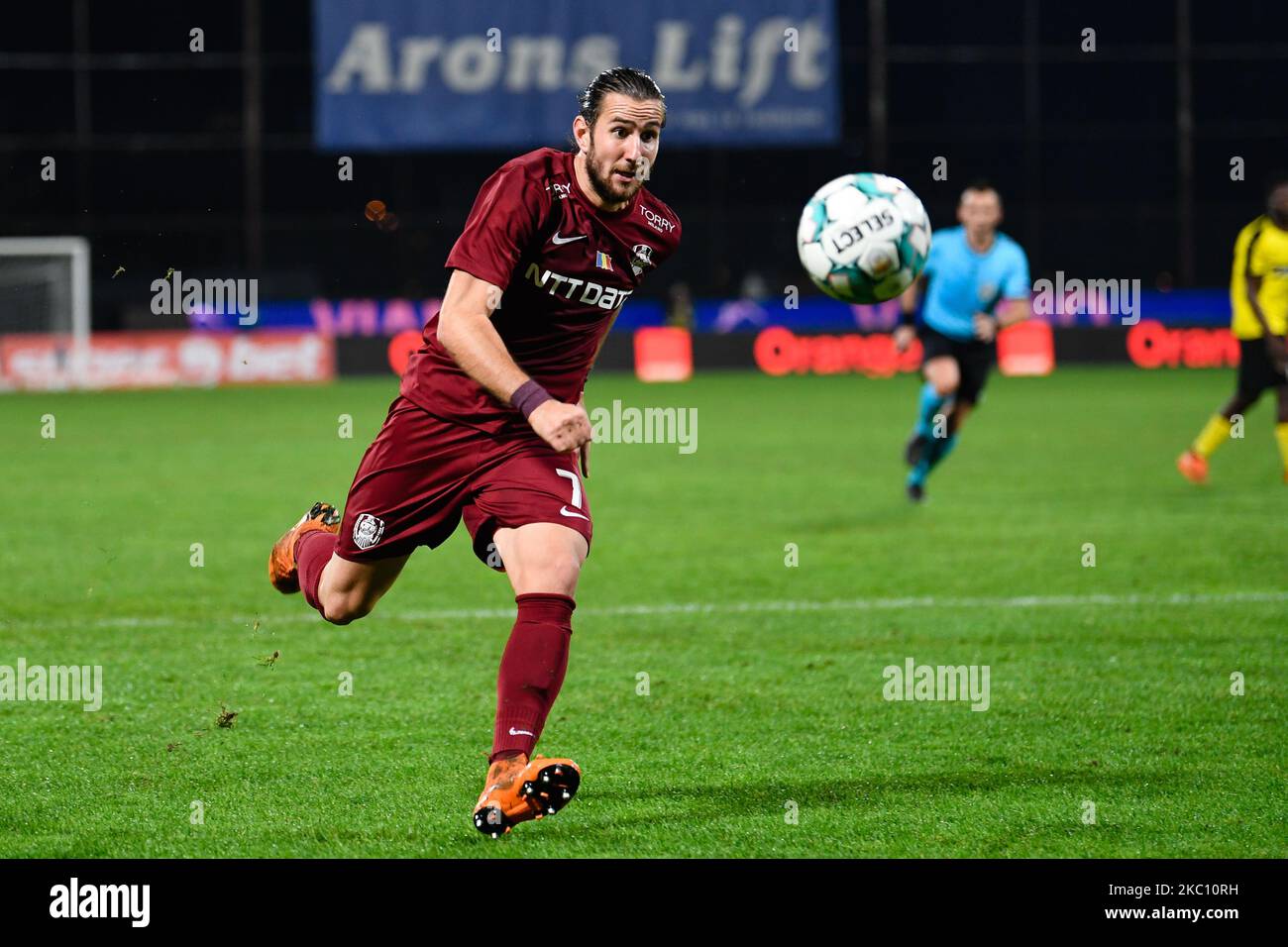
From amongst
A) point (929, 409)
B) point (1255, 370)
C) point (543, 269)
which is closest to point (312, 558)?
point (543, 269)

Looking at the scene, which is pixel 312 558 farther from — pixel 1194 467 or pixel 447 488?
pixel 1194 467

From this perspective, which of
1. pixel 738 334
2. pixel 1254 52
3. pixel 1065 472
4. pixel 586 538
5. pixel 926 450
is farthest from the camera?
pixel 1254 52

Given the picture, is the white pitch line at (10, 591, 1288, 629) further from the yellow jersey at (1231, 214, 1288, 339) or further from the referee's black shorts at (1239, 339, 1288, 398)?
the yellow jersey at (1231, 214, 1288, 339)

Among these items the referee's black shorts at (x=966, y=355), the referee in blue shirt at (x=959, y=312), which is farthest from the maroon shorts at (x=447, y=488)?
the referee's black shorts at (x=966, y=355)

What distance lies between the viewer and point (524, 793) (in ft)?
15.3

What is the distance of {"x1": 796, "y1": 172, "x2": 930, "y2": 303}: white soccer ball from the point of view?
6625 millimetres

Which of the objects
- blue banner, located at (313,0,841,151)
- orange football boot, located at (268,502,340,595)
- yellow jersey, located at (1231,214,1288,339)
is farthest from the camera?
blue banner, located at (313,0,841,151)

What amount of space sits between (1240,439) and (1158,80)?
55.9 ft

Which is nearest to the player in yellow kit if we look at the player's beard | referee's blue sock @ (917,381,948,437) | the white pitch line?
referee's blue sock @ (917,381,948,437)

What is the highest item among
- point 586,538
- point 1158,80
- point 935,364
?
point 1158,80

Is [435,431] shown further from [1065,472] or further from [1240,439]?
[1240,439]

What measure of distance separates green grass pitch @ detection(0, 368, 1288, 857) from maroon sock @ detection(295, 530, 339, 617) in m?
0.48

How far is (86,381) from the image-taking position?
26875mm
